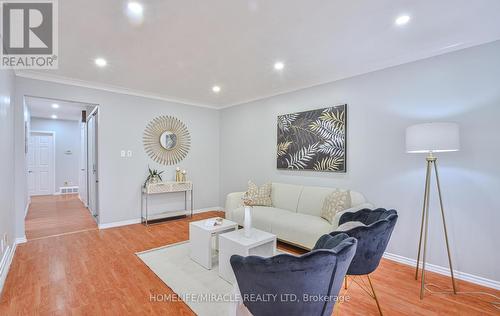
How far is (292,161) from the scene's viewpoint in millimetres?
4188

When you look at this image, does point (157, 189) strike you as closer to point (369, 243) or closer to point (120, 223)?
point (120, 223)

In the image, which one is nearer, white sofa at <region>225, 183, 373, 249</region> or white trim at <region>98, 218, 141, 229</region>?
white sofa at <region>225, 183, 373, 249</region>

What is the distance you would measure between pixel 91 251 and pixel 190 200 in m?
2.28

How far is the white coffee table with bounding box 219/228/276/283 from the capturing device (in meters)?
2.42

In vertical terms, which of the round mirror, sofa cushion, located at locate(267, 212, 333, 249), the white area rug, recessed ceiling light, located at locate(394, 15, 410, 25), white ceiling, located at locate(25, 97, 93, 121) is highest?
white ceiling, located at locate(25, 97, 93, 121)

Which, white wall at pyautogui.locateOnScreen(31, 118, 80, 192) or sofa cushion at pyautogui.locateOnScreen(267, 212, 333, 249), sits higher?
white wall at pyautogui.locateOnScreen(31, 118, 80, 192)

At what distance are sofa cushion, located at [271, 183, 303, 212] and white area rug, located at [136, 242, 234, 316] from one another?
1569 mm

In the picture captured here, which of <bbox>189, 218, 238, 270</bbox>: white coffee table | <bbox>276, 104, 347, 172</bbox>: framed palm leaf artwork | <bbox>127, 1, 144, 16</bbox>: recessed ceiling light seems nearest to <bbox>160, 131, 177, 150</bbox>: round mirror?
<bbox>276, 104, 347, 172</bbox>: framed palm leaf artwork

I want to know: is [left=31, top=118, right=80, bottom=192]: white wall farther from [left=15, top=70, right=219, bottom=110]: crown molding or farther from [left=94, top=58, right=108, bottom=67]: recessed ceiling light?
[left=94, top=58, right=108, bottom=67]: recessed ceiling light

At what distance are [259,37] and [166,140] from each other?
125 inches

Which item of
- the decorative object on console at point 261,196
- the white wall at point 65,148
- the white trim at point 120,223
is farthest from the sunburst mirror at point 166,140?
the white wall at point 65,148

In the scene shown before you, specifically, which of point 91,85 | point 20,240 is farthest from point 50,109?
point 20,240

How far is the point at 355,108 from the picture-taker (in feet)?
11.2

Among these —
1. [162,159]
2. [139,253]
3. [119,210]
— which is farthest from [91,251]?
[162,159]
